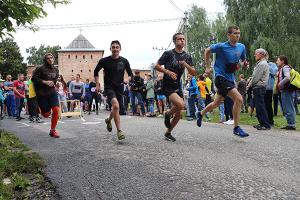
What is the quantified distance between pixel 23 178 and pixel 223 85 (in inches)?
176

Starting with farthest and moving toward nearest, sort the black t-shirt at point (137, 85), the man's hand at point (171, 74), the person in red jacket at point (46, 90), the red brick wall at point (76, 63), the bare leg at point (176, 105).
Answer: the red brick wall at point (76, 63)
the black t-shirt at point (137, 85)
the person in red jacket at point (46, 90)
the bare leg at point (176, 105)
the man's hand at point (171, 74)

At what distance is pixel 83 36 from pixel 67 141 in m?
98.1

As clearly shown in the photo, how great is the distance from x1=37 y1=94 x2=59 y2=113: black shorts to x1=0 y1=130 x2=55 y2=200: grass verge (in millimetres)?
2560

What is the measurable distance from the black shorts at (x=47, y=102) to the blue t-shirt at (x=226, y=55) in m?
3.94

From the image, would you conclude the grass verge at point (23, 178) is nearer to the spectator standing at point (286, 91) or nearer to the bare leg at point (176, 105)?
the bare leg at point (176, 105)

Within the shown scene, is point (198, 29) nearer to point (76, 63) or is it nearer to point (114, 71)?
point (76, 63)

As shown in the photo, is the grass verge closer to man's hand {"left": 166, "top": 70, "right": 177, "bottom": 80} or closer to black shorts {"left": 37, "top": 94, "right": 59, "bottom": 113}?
black shorts {"left": 37, "top": 94, "right": 59, "bottom": 113}

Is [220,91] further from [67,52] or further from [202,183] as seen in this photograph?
[67,52]

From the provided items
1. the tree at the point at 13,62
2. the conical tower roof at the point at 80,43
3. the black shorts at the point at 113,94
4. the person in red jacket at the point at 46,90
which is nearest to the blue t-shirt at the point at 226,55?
the black shorts at the point at 113,94

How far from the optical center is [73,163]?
19.4 ft

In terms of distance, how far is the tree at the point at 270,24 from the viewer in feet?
105

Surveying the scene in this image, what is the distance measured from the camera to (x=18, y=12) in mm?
6492

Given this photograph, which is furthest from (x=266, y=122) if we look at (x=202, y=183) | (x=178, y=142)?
(x=202, y=183)

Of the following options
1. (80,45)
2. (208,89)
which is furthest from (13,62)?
(208,89)
